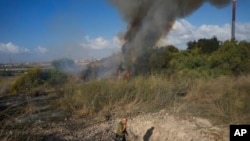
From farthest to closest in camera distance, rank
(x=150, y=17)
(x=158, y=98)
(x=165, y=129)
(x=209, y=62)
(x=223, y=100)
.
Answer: (x=209, y=62), (x=150, y=17), (x=158, y=98), (x=223, y=100), (x=165, y=129)

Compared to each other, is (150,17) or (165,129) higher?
(150,17)

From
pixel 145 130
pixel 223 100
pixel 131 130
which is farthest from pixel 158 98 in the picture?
pixel 131 130

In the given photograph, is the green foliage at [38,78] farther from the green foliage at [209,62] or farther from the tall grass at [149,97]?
the tall grass at [149,97]

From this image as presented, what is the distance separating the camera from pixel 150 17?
16.9 m

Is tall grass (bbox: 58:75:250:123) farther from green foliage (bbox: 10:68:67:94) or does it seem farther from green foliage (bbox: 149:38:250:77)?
green foliage (bbox: 10:68:67:94)

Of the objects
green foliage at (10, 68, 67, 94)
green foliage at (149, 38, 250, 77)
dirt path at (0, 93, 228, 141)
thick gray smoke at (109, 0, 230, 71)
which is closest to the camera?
dirt path at (0, 93, 228, 141)

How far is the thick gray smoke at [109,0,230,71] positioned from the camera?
16.5 meters

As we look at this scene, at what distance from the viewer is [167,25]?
17.3 meters

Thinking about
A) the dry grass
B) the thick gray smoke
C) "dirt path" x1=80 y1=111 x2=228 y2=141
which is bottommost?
"dirt path" x1=80 y1=111 x2=228 y2=141

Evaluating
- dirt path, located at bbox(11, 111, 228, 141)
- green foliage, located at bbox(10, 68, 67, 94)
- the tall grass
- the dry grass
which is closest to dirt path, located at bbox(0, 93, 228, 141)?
A: dirt path, located at bbox(11, 111, 228, 141)

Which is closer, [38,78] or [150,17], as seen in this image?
[150,17]

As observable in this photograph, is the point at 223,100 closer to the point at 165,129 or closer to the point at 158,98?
the point at 158,98

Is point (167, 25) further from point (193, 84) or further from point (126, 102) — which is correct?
point (126, 102)

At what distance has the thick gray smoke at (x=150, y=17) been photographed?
16469 millimetres
